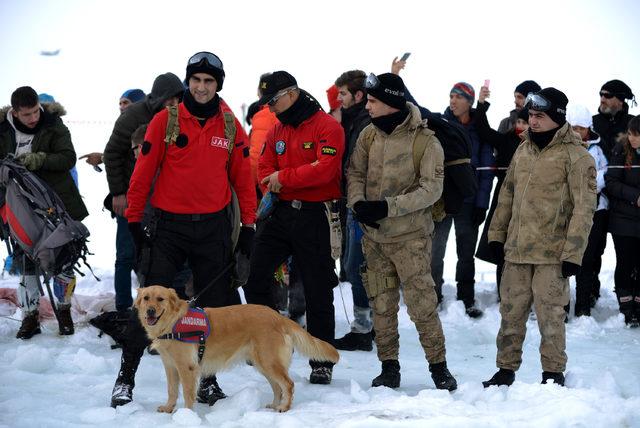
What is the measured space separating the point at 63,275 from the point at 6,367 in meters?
1.18

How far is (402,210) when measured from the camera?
4.95 meters

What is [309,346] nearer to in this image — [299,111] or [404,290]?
[404,290]

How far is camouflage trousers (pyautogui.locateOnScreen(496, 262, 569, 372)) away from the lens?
500 cm

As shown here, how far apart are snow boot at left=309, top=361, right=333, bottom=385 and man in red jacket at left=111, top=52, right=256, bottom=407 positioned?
0.81 metres

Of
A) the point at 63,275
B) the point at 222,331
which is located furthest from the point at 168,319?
the point at 63,275

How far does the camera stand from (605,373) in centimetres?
542

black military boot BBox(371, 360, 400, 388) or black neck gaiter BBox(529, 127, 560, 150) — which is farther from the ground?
black neck gaiter BBox(529, 127, 560, 150)

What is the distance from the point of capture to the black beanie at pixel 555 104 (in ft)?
16.4

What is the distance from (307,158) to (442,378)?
71.9 inches

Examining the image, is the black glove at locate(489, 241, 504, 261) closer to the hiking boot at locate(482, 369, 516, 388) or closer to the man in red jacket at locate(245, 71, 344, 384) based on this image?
the hiking boot at locate(482, 369, 516, 388)

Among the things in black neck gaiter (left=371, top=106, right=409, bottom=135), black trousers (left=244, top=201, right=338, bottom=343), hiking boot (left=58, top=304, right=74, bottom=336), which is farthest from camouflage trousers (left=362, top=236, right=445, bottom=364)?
hiking boot (left=58, top=304, right=74, bottom=336)

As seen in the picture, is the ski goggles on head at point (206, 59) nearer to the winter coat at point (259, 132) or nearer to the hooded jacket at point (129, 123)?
the hooded jacket at point (129, 123)

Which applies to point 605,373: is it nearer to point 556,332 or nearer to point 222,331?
point 556,332

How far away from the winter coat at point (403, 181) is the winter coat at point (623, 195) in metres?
3.09
